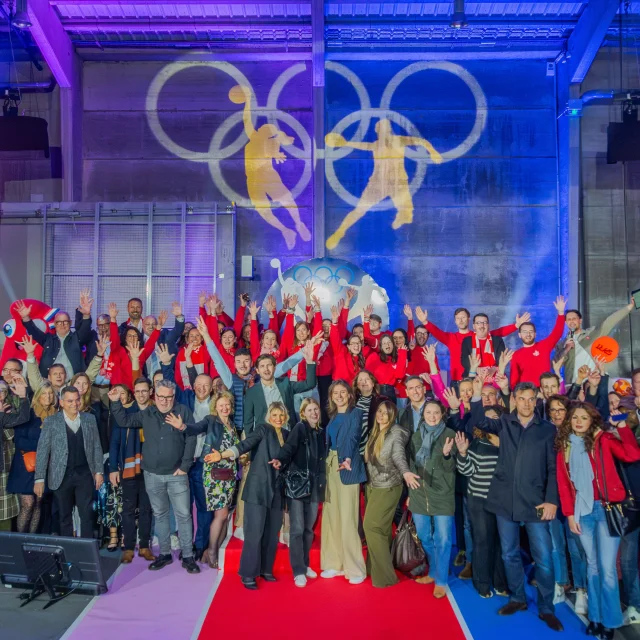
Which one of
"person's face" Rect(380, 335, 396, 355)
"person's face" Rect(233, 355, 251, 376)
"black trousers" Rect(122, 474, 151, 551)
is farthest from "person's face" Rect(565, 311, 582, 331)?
"black trousers" Rect(122, 474, 151, 551)

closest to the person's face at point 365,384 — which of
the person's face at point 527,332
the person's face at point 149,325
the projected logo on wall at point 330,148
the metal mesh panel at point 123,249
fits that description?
the person's face at point 527,332

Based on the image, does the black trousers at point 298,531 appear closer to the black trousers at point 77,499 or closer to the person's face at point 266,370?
the person's face at point 266,370

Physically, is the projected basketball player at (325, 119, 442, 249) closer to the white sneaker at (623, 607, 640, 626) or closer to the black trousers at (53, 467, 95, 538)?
the black trousers at (53, 467, 95, 538)

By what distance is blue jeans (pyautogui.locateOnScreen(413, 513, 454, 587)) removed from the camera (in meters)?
4.81

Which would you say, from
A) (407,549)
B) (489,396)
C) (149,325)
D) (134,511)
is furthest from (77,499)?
(489,396)

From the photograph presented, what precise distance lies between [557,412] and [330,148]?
7098 millimetres

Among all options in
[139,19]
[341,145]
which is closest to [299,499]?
[341,145]

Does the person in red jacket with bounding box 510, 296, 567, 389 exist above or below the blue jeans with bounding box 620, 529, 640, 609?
above

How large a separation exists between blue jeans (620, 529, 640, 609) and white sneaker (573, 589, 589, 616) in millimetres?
296

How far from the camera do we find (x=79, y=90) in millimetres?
10414

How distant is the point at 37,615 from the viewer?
15.0 feet

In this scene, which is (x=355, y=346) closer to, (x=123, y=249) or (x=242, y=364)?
(x=242, y=364)

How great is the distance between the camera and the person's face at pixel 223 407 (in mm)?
5273

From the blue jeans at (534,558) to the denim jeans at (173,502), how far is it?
260 cm
